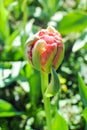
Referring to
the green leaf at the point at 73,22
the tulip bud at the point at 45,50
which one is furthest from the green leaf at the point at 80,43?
the tulip bud at the point at 45,50

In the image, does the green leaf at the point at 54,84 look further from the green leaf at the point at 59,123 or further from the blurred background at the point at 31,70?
the blurred background at the point at 31,70

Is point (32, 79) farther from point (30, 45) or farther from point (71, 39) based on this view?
point (30, 45)

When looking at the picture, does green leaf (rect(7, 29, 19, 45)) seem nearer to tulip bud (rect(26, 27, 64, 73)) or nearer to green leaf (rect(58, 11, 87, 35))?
green leaf (rect(58, 11, 87, 35))

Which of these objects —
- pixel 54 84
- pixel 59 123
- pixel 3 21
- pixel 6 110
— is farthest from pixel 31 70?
pixel 54 84

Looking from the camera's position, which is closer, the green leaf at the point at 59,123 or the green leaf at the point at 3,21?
the green leaf at the point at 59,123

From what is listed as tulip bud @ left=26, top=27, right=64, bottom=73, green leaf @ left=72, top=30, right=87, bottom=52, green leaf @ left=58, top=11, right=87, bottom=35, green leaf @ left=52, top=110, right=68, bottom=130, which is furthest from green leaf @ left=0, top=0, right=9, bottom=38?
tulip bud @ left=26, top=27, right=64, bottom=73

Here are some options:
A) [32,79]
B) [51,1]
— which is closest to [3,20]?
[51,1]

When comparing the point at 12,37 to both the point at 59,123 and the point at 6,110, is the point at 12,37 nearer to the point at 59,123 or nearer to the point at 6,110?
the point at 6,110
